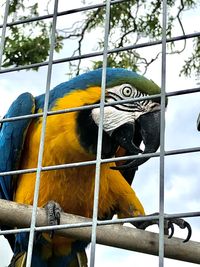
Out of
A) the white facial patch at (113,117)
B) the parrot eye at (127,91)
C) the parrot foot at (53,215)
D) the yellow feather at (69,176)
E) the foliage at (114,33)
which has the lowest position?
the parrot foot at (53,215)

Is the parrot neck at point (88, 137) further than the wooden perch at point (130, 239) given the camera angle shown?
Yes

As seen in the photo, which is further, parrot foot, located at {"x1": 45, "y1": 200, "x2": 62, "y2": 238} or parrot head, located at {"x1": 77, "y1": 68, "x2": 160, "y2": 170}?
parrot head, located at {"x1": 77, "y1": 68, "x2": 160, "y2": 170}

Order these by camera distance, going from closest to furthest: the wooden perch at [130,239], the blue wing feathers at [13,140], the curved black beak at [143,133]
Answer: the wooden perch at [130,239], the curved black beak at [143,133], the blue wing feathers at [13,140]

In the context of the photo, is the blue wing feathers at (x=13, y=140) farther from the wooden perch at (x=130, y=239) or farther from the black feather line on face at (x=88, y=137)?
the wooden perch at (x=130, y=239)

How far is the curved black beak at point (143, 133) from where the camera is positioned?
1.82 meters

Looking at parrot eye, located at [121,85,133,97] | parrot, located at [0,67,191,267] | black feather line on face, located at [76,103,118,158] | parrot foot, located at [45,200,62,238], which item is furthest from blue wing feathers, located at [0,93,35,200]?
parrot foot, located at [45,200,62,238]

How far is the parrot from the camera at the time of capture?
1.88 meters

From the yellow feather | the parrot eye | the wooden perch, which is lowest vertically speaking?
the wooden perch

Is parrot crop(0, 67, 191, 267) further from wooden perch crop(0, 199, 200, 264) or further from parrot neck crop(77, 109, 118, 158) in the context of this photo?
wooden perch crop(0, 199, 200, 264)

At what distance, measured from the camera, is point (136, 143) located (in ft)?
6.30

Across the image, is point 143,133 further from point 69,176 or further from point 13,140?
point 13,140

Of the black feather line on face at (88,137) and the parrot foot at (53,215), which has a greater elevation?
the black feather line on face at (88,137)

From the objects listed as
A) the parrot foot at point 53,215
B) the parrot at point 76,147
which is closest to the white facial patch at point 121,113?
the parrot at point 76,147

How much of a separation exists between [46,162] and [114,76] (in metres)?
0.38
